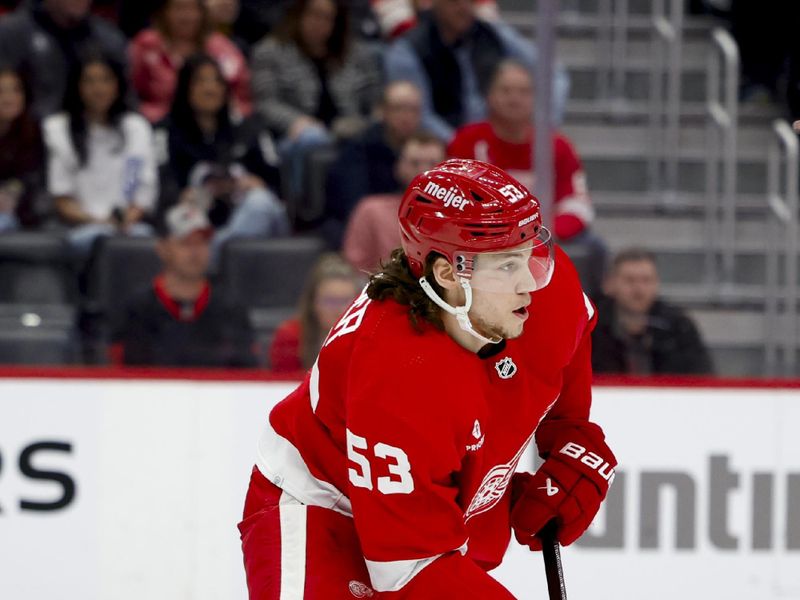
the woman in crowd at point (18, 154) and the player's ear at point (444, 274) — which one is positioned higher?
the player's ear at point (444, 274)

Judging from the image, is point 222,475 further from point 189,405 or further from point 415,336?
point 415,336

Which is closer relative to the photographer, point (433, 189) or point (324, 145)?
point (433, 189)

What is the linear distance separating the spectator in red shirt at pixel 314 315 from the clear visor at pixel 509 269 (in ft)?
5.50

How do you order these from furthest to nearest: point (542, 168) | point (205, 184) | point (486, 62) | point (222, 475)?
point (486, 62) < point (205, 184) < point (542, 168) < point (222, 475)

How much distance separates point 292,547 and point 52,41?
10.6 feet

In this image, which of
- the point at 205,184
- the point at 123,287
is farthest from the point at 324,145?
the point at 123,287

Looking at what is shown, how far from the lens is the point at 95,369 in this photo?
360 cm

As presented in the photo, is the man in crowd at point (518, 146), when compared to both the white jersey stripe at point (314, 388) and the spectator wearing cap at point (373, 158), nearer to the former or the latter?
the spectator wearing cap at point (373, 158)

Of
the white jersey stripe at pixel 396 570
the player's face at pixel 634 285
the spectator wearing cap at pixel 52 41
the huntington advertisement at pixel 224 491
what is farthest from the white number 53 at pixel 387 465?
the spectator wearing cap at pixel 52 41

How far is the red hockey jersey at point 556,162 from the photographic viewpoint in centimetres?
423

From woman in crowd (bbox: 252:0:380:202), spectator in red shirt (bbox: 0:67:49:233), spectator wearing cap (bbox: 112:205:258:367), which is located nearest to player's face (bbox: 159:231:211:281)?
spectator wearing cap (bbox: 112:205:258:367)

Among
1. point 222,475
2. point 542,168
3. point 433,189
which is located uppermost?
point 433,189

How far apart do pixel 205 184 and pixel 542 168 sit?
1254 mm

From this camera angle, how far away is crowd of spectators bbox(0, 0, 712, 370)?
3832 mm
